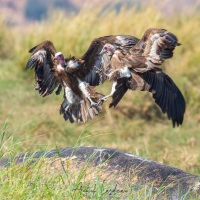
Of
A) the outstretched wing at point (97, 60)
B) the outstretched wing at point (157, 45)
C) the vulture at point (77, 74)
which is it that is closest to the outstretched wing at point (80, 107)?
the vulture at point (77, 74)

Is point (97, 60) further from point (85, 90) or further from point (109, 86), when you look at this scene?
point (109, 86)

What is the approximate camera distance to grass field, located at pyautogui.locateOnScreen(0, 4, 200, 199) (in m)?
9.04

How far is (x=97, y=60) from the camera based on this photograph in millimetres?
6645

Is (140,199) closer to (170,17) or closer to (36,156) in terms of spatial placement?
(36,156)

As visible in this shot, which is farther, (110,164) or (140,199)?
(110,164)

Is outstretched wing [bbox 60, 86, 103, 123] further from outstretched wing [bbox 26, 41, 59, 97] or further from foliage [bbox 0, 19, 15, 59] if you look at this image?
foliage [bbox 0, 19, 15, 59]

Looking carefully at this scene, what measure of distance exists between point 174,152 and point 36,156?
3.51 metres

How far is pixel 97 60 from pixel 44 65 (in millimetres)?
462

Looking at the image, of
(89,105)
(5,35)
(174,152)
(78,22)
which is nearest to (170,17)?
(78,22)

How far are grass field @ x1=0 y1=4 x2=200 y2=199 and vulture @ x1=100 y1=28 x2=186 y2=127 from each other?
1309 mm

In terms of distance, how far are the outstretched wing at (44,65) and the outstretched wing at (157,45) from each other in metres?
0.97

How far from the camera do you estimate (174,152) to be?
337 inches

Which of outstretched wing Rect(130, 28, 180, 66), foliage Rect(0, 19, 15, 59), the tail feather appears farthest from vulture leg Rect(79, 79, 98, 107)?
foliage Rect(0, 19, 15, 59)

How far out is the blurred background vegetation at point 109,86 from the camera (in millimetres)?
9203
